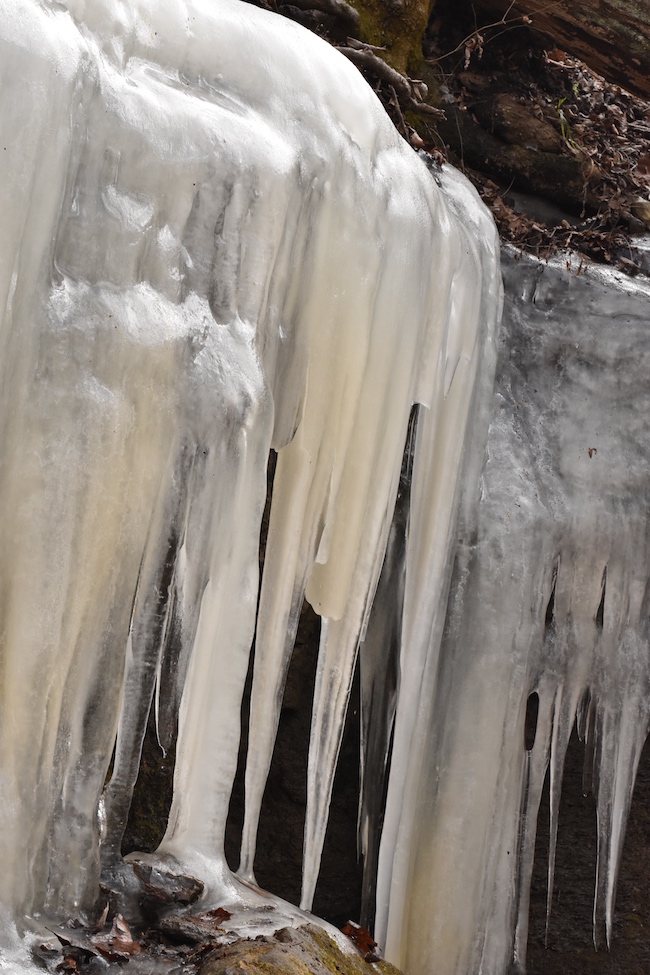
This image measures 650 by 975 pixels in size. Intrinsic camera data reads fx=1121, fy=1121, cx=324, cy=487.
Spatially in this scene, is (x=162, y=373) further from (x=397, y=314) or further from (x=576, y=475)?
(x=576, y=475)

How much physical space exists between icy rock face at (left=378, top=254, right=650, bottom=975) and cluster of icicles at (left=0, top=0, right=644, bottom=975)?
0.02 meters

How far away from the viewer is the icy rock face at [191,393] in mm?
2215

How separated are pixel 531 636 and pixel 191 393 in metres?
1.47

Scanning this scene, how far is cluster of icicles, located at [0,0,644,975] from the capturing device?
7.29ft

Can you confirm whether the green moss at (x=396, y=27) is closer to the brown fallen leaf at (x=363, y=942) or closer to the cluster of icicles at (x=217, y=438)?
the cluster of icicles at (x=217, y=438)

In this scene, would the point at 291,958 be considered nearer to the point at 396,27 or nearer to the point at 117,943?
the point at 117,943

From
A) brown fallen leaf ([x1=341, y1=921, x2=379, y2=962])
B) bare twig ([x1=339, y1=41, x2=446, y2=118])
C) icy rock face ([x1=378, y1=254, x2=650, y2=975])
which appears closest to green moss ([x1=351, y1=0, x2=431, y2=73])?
bare twig ([x1=339, y1=41, x2=446, y2=118])

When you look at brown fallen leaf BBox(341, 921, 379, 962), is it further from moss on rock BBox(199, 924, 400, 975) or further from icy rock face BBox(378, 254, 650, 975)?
icy rock face BBox(378, 254, 650, 975)

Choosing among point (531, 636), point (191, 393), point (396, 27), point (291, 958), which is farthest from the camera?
point (396, 27)

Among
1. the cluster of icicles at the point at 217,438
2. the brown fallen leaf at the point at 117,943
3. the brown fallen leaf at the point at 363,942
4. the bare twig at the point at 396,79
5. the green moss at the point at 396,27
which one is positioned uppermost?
the green moss at the point at 396,27

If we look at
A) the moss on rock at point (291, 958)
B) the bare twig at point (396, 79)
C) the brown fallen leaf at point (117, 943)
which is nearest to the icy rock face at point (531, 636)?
the bare twig at point (396, 79)

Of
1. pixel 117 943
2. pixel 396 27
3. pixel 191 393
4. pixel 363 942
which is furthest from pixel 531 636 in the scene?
pixel 396 27

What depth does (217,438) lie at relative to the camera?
251 centimetres

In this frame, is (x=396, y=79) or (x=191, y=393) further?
(x=396, y=79)
